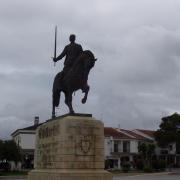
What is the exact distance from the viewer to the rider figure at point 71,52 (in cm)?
2259

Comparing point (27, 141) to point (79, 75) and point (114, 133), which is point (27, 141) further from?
point (79, 75)

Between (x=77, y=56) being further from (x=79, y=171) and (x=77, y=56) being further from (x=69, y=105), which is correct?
(x=79, y=171)

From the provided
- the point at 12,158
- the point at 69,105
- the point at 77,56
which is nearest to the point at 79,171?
the point at 69,105

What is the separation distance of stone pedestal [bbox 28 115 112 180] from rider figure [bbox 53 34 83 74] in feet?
8.62

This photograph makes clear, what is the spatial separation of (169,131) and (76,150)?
79897mm

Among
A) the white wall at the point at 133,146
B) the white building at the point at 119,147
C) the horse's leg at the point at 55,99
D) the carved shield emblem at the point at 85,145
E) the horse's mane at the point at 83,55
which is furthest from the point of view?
the white wall at the point at 133,146

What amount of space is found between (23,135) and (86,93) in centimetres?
7392

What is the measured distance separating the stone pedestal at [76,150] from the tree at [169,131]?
77.4 metres

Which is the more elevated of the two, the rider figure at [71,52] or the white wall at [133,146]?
the rider figure at [71,52]

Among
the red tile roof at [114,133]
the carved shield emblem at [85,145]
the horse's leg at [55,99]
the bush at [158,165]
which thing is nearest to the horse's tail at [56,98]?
the horse's leg at [55,99]

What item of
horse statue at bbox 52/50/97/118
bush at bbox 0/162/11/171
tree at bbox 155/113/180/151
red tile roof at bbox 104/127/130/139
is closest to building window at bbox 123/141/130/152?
red tile roof at bbox 104/127/130/139

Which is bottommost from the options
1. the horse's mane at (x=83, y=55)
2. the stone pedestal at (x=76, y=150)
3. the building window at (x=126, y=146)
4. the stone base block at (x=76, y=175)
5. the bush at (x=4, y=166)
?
the bush at (x=4, y=166)

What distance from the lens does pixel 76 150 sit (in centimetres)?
2017

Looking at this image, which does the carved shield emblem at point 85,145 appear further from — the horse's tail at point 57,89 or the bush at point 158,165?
the bush at point 158,165
